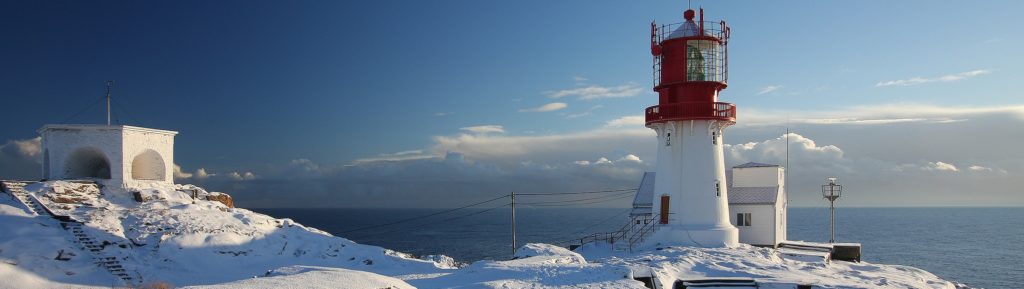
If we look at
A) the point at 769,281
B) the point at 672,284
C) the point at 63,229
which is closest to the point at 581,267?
the point at 672,284

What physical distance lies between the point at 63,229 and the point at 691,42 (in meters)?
30.5

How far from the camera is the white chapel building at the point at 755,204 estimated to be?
34.0 m

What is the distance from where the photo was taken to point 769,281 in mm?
21219

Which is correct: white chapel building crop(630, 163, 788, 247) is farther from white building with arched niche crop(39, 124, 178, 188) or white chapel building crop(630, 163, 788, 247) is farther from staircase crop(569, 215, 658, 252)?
white building with arched niche crop(39, 124, 178, 188)

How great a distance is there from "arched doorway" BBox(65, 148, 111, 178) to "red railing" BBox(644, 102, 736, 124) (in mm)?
30417

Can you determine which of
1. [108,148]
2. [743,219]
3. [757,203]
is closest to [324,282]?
[108,148]

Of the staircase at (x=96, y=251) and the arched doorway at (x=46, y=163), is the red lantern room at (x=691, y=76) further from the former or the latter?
the arched doorway at (x=46, y=163)

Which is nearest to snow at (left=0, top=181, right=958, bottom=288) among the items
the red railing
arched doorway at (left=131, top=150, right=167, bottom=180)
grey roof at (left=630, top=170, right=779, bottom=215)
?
arched doorway at (left=131, top=150, right=167, bottom=180)

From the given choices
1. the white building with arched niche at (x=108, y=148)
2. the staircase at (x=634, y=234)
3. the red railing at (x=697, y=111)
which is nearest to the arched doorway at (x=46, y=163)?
the white building with arched niche at (x=108, y=148)

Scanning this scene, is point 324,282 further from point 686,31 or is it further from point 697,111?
point 686,31

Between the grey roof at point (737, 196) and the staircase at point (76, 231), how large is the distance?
84.7ft

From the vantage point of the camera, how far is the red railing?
3094 cm

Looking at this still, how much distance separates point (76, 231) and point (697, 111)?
29.0 m

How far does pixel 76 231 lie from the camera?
2558 cm
